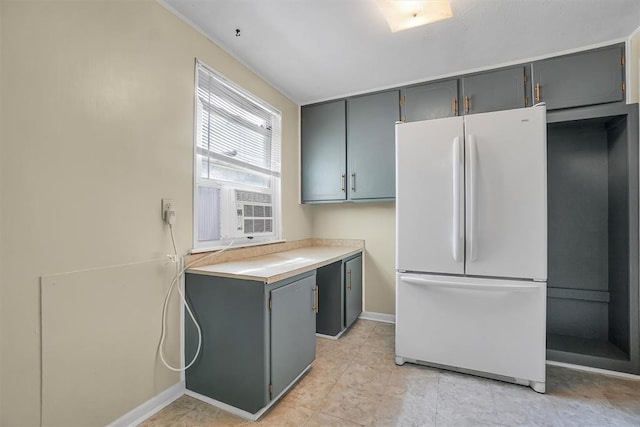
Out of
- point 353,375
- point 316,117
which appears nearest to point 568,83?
point 316,117

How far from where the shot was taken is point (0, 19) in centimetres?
105

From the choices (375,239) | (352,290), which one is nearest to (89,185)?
(352,290)

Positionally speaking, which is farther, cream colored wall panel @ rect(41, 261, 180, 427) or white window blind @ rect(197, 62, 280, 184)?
white window blind @ rect(197, 62, 280, 184)

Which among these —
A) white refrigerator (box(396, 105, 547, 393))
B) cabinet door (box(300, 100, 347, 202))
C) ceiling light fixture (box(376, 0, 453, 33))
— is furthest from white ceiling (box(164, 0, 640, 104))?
white refrigerator (box(396, 105, 547, 393))

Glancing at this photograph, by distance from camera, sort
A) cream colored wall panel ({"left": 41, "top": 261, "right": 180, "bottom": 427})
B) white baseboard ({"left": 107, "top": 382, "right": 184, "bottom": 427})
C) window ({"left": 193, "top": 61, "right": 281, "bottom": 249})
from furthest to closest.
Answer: window ({"left": 193, "top": 61, "right": 281, "bottom": 249}), white baseboard ({"left": 107, "top": 382, "right": 184, "bottom": 427}), cream colored wall panel ({"left": 41, "top": 261, "right": 180, "bottom": 427})

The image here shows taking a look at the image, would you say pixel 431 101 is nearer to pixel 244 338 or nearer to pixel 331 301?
pixel 331 301

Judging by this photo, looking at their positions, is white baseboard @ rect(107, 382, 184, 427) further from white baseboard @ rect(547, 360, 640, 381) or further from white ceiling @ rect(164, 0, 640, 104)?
white baseboard @ rect(547, 360, 640, 381)

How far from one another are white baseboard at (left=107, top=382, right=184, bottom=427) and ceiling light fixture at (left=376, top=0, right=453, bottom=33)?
2.62 meters

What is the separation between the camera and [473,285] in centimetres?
188

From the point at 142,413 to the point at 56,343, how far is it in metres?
0.64

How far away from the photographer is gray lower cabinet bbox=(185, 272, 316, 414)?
153cm

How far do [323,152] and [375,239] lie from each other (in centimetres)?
111

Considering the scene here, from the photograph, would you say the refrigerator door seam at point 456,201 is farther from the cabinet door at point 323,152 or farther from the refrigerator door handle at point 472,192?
the cabinet door at point 323,152

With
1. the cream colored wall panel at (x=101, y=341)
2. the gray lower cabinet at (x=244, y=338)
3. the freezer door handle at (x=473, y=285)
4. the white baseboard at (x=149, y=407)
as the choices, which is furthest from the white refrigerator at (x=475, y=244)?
the cream colored wall panel at (x=101, y=341)
